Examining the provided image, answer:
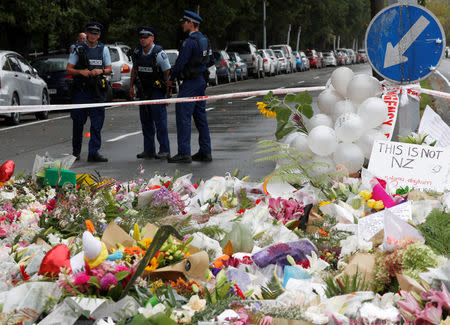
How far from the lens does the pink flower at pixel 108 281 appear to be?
331 centimetres

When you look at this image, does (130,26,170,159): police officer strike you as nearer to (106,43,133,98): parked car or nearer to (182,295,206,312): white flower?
(182,295,206,312): white flower

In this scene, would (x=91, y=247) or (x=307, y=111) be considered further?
(x=307, y=111)

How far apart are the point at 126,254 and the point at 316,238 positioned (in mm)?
1230

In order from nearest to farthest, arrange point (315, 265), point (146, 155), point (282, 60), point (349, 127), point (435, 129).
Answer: point (315, 265) < point (435, 129) < point (349, 127) < point (146, 155) < point (282, 60)

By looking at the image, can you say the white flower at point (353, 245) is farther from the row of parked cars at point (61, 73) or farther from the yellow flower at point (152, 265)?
the row of parked cars at point (61, 73)

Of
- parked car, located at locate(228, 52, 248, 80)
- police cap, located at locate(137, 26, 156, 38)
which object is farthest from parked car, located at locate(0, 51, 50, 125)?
parked car, located at locate(228, 52, 248, 80)

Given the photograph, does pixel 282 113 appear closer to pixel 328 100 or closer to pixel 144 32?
pixel 328 100

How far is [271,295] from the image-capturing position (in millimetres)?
3512

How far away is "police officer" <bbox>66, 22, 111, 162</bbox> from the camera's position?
457 inches

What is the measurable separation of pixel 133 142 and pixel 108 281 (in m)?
10.7

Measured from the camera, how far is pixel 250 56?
4316 cm

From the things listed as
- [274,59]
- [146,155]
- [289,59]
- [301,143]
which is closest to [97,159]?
[146,155]

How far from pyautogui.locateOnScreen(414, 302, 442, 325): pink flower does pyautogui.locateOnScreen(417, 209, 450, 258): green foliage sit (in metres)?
0.82

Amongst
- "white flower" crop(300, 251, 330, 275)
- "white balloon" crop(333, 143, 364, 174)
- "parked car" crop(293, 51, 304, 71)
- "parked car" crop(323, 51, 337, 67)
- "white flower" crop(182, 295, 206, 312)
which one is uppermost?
"white flower" crop(182, 295, 206, 312)
